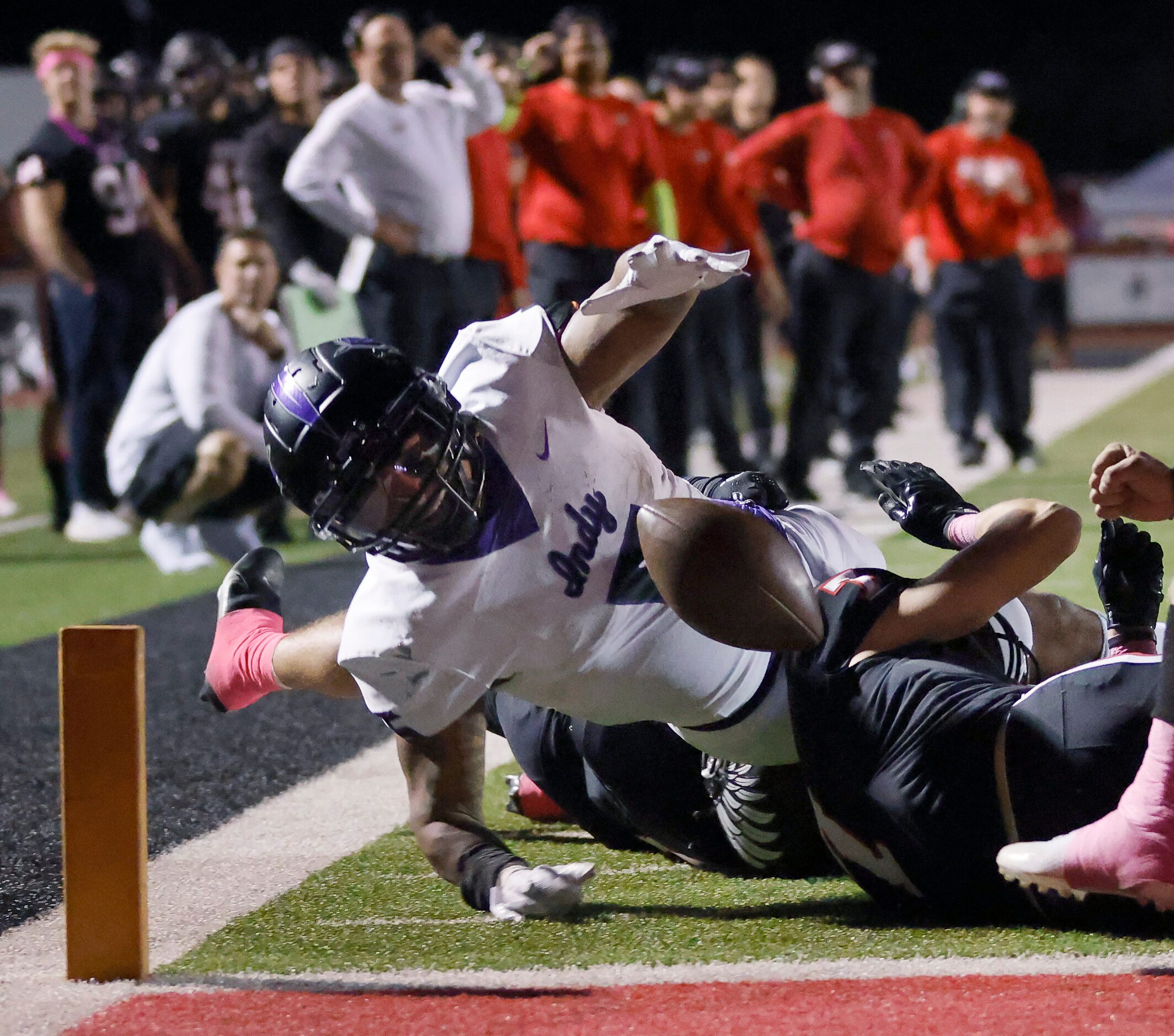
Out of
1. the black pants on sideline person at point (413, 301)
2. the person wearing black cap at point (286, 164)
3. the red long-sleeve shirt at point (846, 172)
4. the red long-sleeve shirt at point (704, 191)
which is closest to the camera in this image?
the black pants on sideline person at point (413, 301)

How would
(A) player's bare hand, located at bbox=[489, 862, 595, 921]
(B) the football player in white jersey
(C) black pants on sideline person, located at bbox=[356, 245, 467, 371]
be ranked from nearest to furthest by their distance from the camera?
(B) the football player in white jersey, (A) player's bare hand, located at bbox=[489, 862, 595, 921], (C) black pants on sideline person, located at bbox=[356, 245, 467, 371]

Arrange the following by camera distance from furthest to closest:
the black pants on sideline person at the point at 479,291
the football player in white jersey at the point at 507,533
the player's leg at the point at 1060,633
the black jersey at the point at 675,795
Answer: the black pants on sideline person at the point at 479,291 < the player's leg at the point at 1060,633 < the black jersey at the point at 675,795 < the football player in white jersey at the point at 507,533

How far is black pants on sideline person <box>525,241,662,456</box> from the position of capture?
25.0 ft

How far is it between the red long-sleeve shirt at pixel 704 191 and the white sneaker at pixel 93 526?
114 inches

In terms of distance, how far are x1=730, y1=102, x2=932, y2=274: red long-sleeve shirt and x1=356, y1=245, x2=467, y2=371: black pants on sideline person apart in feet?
5.66

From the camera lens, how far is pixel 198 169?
8.78 meters

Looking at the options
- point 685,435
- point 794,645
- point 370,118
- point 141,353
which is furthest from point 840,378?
point 794,645

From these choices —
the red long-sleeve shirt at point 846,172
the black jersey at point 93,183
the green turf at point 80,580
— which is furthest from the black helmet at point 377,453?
the red long-sleeve shirt at point 846,172

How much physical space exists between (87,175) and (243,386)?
1.77 meters

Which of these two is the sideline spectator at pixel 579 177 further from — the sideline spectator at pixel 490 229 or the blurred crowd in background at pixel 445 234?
the sideline spectator at pixel 490 229

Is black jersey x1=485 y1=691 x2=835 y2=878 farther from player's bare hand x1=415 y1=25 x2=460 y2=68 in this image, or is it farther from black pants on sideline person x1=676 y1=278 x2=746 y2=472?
player's bare hand x1=415 y1=25 x2=460 y2=68

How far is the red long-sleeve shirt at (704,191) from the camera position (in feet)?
28.1

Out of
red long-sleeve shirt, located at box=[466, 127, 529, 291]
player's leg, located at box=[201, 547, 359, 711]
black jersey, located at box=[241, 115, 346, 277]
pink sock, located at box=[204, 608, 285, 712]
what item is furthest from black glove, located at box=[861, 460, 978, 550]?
black jersey, located at box=[241, 115, 346, 277]

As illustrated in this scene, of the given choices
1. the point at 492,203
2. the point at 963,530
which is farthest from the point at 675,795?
the point at 492,203
